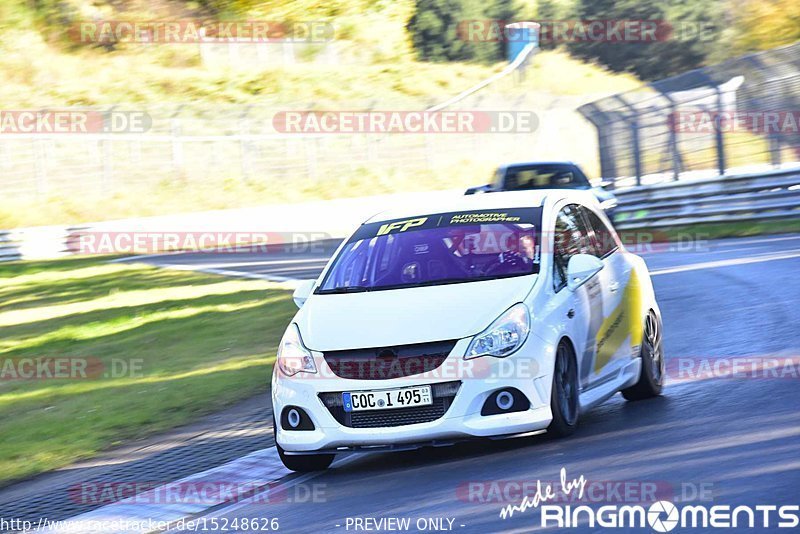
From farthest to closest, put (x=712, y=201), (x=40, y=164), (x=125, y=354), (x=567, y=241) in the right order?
1. (x=40, y=164)
2. (x=712, y=201)
3. (x=125, y=354)
4. (x=567, y=241)

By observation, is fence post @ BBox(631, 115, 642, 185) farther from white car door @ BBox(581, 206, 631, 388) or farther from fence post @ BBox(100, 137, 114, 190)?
fence post @ BBox(100, 137, 114, 190)

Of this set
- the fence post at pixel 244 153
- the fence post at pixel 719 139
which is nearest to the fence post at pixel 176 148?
the fence post at pixel 244 153

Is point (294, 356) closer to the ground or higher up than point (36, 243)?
higher up

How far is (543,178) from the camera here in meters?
22.5

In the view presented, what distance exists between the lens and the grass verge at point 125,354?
36.8 ft

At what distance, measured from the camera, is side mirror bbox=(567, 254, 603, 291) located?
8633 millimetres

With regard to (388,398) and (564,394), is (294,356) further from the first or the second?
(564,394)

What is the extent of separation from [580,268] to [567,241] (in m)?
0.55

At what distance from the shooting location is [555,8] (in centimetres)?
8706

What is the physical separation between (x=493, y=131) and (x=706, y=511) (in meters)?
51.5

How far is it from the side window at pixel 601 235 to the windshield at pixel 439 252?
0.67 metres

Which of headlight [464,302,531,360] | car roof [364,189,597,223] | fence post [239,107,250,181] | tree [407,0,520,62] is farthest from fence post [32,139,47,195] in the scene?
headlight [464,302,531,360]

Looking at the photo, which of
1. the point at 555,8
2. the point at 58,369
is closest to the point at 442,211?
the point at 58,369

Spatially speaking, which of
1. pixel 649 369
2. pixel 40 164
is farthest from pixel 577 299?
pixel 40 164
